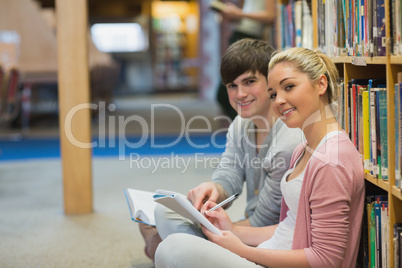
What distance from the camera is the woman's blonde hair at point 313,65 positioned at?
4.89ft

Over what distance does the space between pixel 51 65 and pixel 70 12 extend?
4.34m

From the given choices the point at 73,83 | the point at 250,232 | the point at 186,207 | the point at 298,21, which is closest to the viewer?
the point at 186,207

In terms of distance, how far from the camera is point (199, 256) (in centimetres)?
146

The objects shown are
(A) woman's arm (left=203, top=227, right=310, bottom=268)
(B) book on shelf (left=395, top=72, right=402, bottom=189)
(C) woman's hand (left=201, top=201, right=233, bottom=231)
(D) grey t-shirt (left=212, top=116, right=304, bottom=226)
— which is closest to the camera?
(B) book on shelf (left=395, top=72, right=402, bottom=189)

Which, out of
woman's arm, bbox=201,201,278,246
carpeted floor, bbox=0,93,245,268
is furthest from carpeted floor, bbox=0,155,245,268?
woman's arm, bbox=201,201,278,246

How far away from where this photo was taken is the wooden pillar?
310 cm

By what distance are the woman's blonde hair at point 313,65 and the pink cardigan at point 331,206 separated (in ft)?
0.41

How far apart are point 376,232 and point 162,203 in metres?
0.62

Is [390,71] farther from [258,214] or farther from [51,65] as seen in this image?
[51,65]

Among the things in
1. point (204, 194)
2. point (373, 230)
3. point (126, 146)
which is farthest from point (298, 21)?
point (126, 146)

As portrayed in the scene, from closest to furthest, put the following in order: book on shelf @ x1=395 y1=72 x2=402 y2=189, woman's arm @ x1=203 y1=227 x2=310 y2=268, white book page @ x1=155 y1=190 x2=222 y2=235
Answer: book on shelf @ x1=395 y1=72 x2=402 y2=189 → woman's arm @ x1=203 y1=227 x2=310 y2=268 → white book page @ x1=155 y1=190 x2=222 y2=235

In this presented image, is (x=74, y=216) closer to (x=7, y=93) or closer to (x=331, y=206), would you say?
(x=331, y=206)

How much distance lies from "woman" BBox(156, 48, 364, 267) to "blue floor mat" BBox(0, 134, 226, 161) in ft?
11.6

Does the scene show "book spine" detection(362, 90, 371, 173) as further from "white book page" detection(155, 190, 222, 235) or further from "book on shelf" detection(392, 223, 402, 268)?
"white book page" detection(155, 190, 222, 235)
